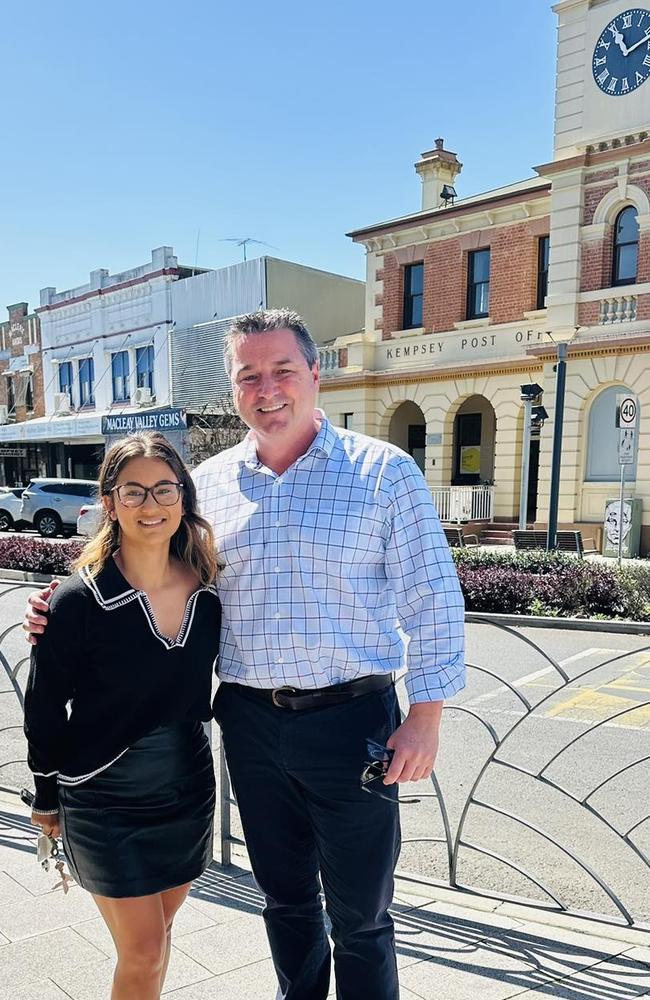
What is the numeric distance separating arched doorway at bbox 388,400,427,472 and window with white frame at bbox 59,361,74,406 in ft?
51.6

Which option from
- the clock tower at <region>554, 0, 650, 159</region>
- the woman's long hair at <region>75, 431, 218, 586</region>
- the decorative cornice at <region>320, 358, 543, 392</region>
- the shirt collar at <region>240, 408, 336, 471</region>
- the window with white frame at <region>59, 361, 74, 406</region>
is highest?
the clock tower at <region>554, 0, 650, 159</region>

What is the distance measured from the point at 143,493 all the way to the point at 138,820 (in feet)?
2.98

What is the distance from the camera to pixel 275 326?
230 centimetres

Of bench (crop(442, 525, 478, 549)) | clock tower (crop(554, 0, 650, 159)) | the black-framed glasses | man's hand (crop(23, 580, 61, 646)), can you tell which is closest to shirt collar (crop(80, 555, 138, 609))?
man's hand (crop(23, 580, 61, 646))

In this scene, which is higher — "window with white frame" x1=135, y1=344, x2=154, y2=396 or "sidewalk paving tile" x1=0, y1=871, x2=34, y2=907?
"window with white frame" x1=135, y1=344, x2=154, y2=396

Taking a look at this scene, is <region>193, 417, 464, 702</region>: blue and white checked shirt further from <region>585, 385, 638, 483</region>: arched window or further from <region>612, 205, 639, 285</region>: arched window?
<region>612, 205, 639, 285</region>: arched window

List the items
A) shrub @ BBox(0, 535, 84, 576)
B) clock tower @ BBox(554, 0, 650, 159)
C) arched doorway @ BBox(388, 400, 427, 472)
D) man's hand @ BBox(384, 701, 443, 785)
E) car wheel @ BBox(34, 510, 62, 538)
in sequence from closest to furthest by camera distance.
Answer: man's hand @ BBox(384, 701, 443, 785), shrub @ BBox(0, 535, 84, 576), clock tower @ BBox(554, 0, 650, 159), car wheel @ BBox(34, 510, 62, 538), arched doorway @ BBox(388, 400, 427, 472)

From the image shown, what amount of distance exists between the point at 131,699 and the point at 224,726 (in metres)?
0.39

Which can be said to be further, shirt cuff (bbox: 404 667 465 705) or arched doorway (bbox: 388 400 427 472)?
arched doorway (bbox: 388 400 427 472)

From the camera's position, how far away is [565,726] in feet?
18.5

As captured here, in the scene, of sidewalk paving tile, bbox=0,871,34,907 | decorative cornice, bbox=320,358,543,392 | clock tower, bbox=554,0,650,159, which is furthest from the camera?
decorative cornice, bbox=320,358,543,392

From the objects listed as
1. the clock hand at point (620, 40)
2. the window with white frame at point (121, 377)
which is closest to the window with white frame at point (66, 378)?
the window with white frame at point (121, 377)

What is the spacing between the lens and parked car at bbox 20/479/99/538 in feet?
69.6

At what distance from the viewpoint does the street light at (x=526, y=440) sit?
1606 cm
